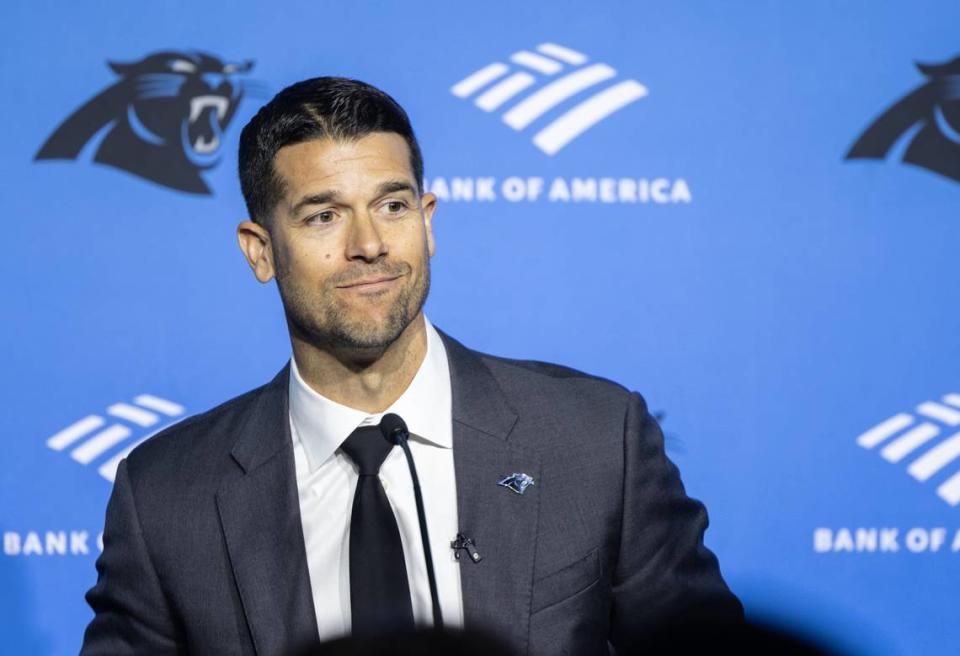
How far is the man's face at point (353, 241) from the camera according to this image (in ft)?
5.68

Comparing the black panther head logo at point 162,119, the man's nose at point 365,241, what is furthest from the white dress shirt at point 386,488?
the black panther head logo at point 162,119

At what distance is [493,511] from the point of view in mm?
1745

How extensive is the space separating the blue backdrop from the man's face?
2.42ft

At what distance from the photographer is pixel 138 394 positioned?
255 cm

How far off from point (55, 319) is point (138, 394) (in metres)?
0.23

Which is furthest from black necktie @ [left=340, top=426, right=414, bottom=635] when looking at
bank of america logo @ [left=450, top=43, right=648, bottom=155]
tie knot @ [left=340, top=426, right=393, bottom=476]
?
bank of america logo @ [left=450, top=43, right=648, bottom=155]

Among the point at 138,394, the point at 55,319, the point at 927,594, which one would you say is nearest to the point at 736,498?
the point at 927,594

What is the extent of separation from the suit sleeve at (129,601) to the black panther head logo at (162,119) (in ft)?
3.05

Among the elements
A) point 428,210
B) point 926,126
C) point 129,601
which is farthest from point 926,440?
point 129,601

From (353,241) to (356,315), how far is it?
108 millimetres

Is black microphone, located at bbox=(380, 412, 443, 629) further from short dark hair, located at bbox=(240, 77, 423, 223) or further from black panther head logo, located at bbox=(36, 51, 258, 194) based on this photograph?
black panther head logo, located at bbox=(36, 51, 258, 194)

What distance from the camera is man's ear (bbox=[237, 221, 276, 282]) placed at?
1898 mm

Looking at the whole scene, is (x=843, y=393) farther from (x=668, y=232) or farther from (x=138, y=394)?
(x=138, y=394)

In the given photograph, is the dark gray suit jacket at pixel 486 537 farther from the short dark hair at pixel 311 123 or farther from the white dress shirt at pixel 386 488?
the short dark hair at pixel 311 123
